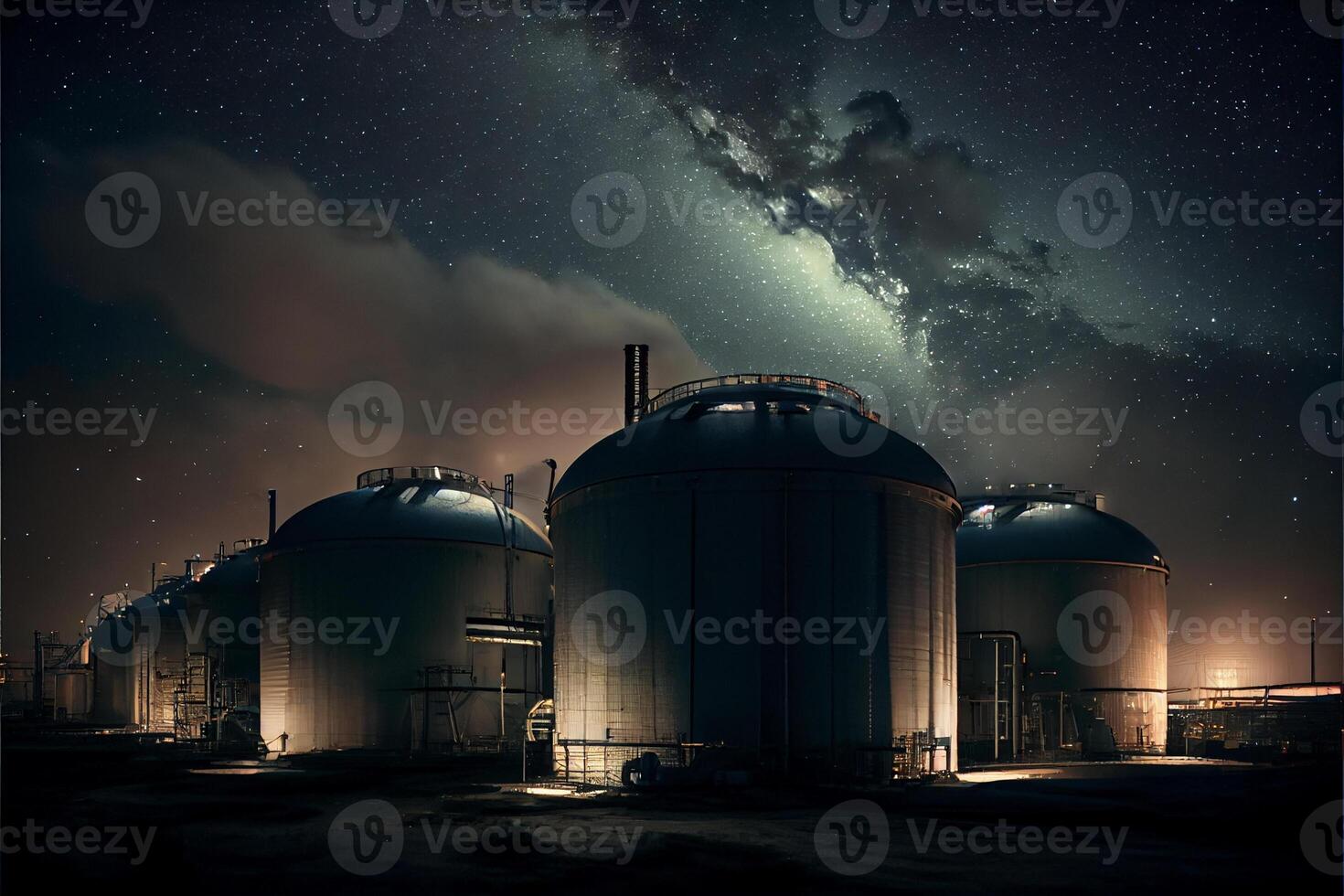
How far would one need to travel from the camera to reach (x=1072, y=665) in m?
63.0

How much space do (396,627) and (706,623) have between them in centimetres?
2163

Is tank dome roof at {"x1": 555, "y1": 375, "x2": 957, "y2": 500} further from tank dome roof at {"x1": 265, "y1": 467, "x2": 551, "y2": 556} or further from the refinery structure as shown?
tank dome roof at {"x1": 265, "y1": 467, "x2": 551, "y2": 556}

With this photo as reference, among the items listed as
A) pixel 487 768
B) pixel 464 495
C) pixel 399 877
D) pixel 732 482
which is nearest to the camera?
pixel 399 877

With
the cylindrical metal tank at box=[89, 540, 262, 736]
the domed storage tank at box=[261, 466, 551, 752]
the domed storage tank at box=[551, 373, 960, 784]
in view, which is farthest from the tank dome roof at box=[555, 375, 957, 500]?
the cylindrical metal tank at box=[89, 540, 262, 736]

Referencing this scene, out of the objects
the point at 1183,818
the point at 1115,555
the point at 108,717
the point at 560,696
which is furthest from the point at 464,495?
the point at 108,717

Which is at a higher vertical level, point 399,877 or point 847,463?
point 847,463

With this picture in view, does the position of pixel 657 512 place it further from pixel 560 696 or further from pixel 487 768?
pixel 487 768

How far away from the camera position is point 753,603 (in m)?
41.1

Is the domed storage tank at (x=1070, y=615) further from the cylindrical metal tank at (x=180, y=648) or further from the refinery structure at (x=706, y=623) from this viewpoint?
the cylindrical metal tank at (x=180, y=648)

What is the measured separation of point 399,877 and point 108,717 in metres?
87.7

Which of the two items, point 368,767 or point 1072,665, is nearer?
point 368,767

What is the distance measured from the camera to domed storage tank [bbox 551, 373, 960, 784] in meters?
40.5

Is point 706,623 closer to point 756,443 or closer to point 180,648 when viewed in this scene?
point 756,443

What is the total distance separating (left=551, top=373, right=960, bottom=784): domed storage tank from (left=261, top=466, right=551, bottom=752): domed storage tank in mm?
13787
